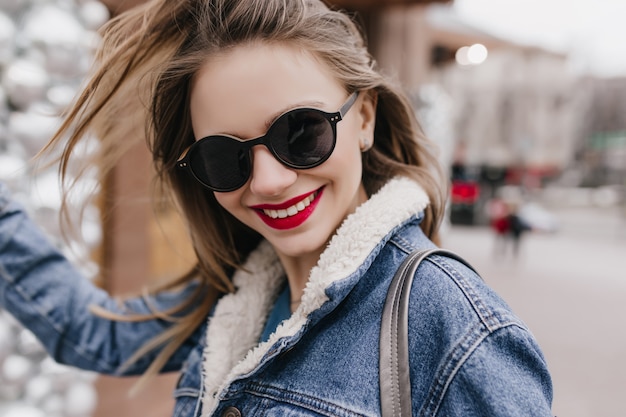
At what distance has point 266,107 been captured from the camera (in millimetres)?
967

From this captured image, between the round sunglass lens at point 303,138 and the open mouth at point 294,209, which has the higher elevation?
the round sunglass lens at point 303,138

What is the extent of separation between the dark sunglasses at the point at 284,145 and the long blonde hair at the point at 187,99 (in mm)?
121

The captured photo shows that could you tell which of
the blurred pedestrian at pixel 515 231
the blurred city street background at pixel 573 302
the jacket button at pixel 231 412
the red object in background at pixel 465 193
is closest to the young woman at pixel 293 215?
the jacket button at pixel 231 412

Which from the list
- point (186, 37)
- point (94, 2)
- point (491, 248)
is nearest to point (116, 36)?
point (186, 37)

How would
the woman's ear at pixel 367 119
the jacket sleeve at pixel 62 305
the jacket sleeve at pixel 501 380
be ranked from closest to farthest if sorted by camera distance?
the jacket sleeve at pixel 501 380, the woman's ear at pixel 367 119, the jacket sleeve at pixel 62 305

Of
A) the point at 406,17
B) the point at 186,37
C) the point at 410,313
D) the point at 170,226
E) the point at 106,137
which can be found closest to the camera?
the point at 410,313

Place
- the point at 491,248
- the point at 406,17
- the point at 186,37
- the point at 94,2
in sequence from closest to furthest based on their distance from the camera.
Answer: the point at 186,37
the point at 94,2
the point at 406,17
the point at 491,248

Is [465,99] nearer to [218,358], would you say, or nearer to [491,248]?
[491,248]

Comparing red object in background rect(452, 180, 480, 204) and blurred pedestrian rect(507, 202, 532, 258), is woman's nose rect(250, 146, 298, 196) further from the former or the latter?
red object in background rect(452, 180, 480, 204)

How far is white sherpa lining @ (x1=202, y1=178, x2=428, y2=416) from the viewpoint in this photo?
997 millimetres

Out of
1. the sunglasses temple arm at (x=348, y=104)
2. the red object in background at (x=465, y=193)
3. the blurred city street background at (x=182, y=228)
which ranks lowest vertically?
the red object in background at (x=465, y=193)

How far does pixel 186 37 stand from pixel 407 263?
0.64 m

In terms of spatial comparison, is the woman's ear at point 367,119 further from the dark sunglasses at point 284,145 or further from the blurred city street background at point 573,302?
the blurred city street background at point 573,302

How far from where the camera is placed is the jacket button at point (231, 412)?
41.6 inches
